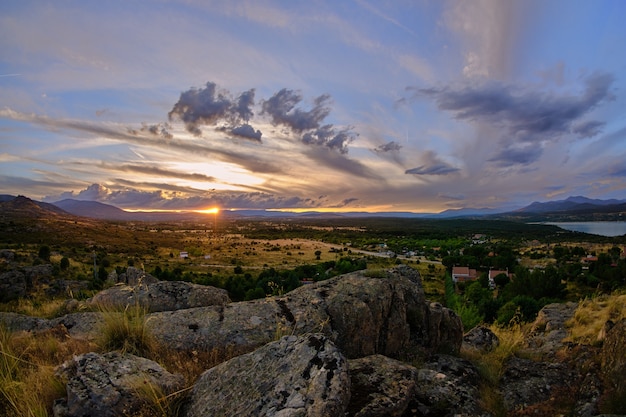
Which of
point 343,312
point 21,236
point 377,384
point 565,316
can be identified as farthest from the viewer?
point 21,236

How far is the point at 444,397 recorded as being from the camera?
5777 mm

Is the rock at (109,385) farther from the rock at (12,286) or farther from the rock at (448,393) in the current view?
the rock at (12,286)

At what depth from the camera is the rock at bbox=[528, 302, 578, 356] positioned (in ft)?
33.5

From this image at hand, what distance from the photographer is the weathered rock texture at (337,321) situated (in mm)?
6961

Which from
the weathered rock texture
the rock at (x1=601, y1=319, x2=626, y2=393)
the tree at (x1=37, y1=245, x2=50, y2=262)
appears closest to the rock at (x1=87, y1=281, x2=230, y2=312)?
the weathered rock texture

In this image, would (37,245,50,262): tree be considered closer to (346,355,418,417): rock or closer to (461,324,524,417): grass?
(346,355,418,417): rock

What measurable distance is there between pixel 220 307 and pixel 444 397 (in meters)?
5.15

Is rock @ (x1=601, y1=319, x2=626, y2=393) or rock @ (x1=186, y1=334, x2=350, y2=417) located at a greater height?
rock @ (x1=186, y1=334, x2=350, y2=417)

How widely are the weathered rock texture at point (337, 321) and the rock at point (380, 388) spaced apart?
113 cm

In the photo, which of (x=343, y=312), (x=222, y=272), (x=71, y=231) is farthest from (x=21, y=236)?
(x=343, y=312)

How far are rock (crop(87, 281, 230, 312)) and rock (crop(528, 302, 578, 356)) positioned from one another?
32.2 ft

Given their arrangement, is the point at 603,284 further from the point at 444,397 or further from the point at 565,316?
the point at 444,397

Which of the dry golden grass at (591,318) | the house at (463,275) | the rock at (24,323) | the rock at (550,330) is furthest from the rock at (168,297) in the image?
the house at (463,275)

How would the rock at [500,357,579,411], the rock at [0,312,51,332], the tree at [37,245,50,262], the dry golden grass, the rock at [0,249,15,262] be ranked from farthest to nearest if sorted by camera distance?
the tree at [37,245,50,262] → the rock at [0,249,15,262] → the dry golden grass → the rock at [0,312,51,332] → the rock at [500,357,579,411]
